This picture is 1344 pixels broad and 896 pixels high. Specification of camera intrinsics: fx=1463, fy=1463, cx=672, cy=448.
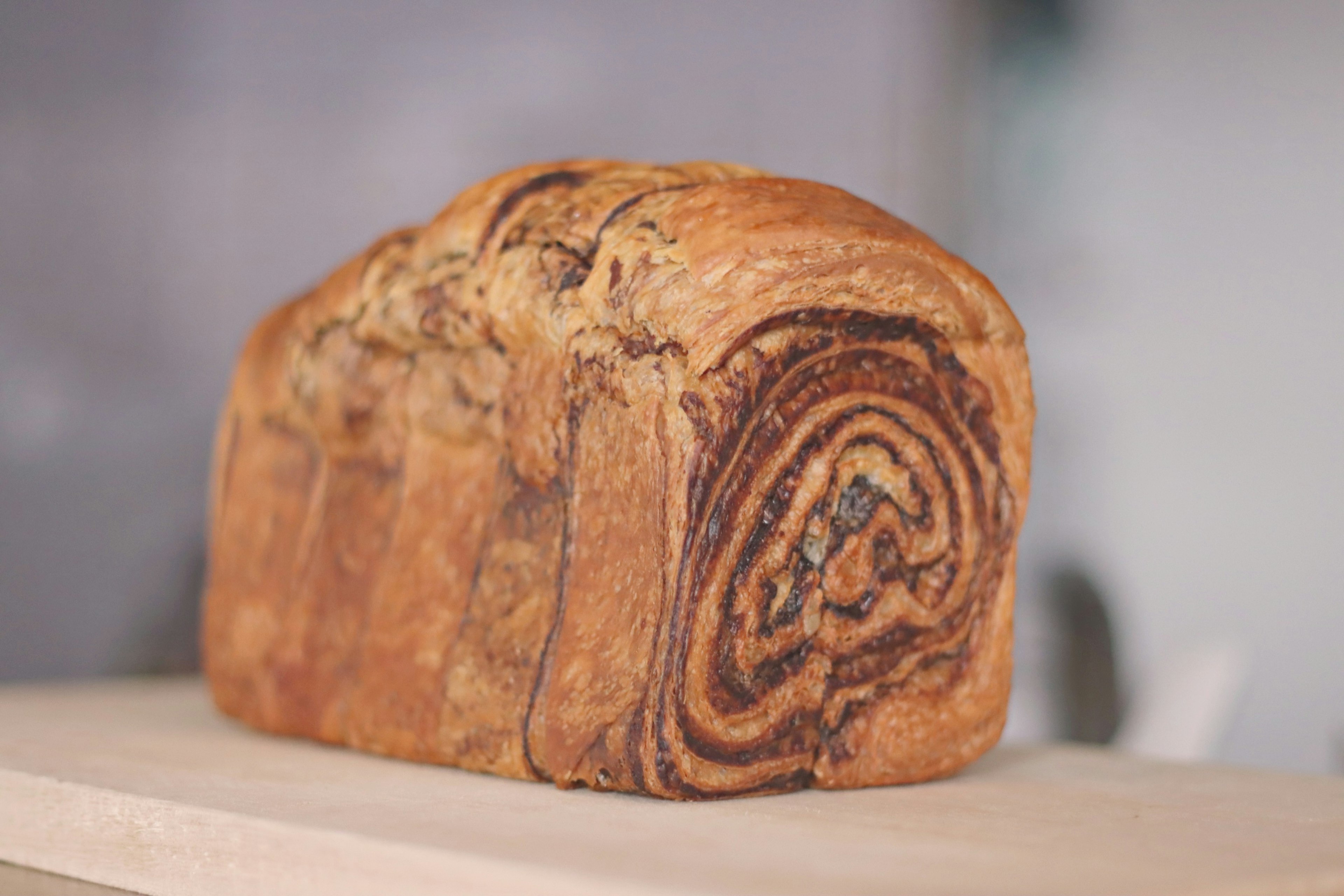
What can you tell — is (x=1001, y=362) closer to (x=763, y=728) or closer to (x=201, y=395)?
(x=763, y=728)

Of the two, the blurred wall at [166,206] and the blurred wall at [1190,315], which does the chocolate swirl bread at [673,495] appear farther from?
the blurred wall at [1190,315]

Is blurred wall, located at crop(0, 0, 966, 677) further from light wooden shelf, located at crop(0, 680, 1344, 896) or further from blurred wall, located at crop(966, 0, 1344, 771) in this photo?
blurred wall, located at crop(966, 0, 1344, 771)

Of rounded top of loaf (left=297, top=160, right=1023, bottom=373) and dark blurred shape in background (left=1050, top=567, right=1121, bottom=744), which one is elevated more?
rounded top of loaf (left=297, top=160, right=1023, bottom=373)

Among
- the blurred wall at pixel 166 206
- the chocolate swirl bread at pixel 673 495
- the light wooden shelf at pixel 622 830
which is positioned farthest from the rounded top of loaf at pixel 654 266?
the blurred wall at pixel 166 206

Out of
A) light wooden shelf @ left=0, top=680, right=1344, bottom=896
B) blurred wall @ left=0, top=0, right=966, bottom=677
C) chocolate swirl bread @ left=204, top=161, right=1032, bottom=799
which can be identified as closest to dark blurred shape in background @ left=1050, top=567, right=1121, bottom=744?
blurred wall @ left=0, top=0, right=966, bottom=677

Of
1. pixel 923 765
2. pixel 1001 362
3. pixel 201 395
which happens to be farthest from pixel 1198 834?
pixel 201 395

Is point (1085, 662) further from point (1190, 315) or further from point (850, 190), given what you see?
point (850, 190)
